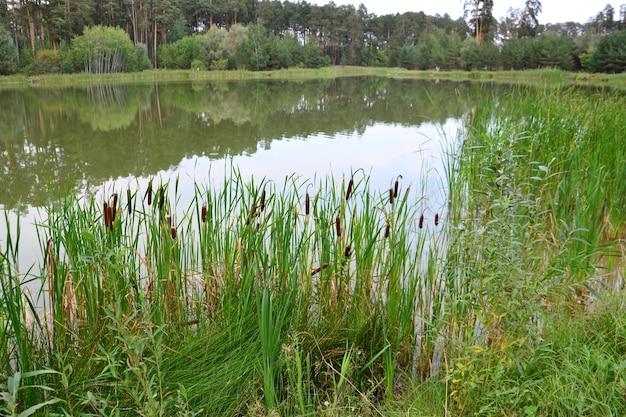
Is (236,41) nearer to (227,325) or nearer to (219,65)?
(219,65)

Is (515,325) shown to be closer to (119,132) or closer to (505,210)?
(505,210)

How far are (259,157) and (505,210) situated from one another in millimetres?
6646

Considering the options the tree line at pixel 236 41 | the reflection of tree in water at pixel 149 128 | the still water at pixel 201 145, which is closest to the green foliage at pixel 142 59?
the tree line at pixel 236 41

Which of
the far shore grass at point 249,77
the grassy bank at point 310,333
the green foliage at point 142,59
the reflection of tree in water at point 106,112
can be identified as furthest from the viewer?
the green foliage at point 142,59

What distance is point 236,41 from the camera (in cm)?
4869

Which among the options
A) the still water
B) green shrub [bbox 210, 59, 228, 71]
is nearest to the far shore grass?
green shrub [bbox 210, 59, 228, 71]

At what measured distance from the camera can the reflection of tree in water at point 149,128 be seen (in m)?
7.21

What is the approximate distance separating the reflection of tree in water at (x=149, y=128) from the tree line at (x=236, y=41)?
21.7 metres

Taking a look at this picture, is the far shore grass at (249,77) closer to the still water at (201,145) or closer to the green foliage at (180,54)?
the green foliage at (180,54)

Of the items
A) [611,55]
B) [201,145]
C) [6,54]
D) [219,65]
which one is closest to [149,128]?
[201,145]

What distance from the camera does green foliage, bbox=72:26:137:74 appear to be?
37.4m

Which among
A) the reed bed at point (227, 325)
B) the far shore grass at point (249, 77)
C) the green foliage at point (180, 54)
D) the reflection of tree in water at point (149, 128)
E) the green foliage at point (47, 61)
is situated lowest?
the reed bed at point (227, 325)

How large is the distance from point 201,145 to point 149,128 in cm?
274

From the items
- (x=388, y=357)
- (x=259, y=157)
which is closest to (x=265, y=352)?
(x=388, y=357)
